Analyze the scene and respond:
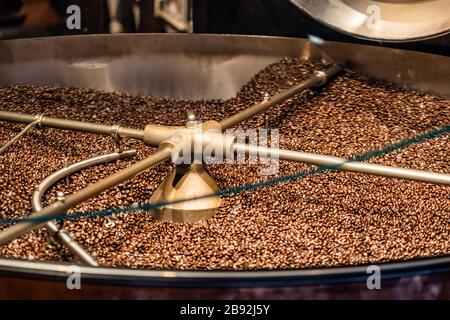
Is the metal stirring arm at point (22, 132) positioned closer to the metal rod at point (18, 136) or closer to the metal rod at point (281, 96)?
the metal rod at point (18, 136)

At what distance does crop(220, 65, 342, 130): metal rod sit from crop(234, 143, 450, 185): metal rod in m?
0.17

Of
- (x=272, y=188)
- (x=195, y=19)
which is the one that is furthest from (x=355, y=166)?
(x=195, y=19)

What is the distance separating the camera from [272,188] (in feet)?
4.22

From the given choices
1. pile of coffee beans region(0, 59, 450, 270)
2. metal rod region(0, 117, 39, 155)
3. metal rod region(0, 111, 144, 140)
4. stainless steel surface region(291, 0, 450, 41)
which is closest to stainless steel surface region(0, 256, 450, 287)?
pile of coffee beans region(0, 59, 450, 270)

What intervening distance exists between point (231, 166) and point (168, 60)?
61 centimetres

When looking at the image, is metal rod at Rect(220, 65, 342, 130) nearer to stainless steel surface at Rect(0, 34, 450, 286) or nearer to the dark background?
stainless steel surface at Rect(0, 34, 450, 286)

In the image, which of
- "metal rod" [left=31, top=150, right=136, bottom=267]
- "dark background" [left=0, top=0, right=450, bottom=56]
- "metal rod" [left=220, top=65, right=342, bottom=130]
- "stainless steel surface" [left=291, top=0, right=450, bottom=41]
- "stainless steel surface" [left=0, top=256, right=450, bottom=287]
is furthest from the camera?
"dark background" [left=0, top=0, right=450, bottom=56]

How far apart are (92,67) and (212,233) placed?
32.9 inches

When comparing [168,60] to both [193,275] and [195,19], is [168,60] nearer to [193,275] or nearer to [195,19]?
[195,19]

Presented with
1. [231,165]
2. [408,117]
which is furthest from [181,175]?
[408,117]

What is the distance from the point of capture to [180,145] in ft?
3.71

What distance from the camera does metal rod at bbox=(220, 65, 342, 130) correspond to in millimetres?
1345

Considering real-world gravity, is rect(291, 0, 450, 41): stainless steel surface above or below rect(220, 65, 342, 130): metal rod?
above
